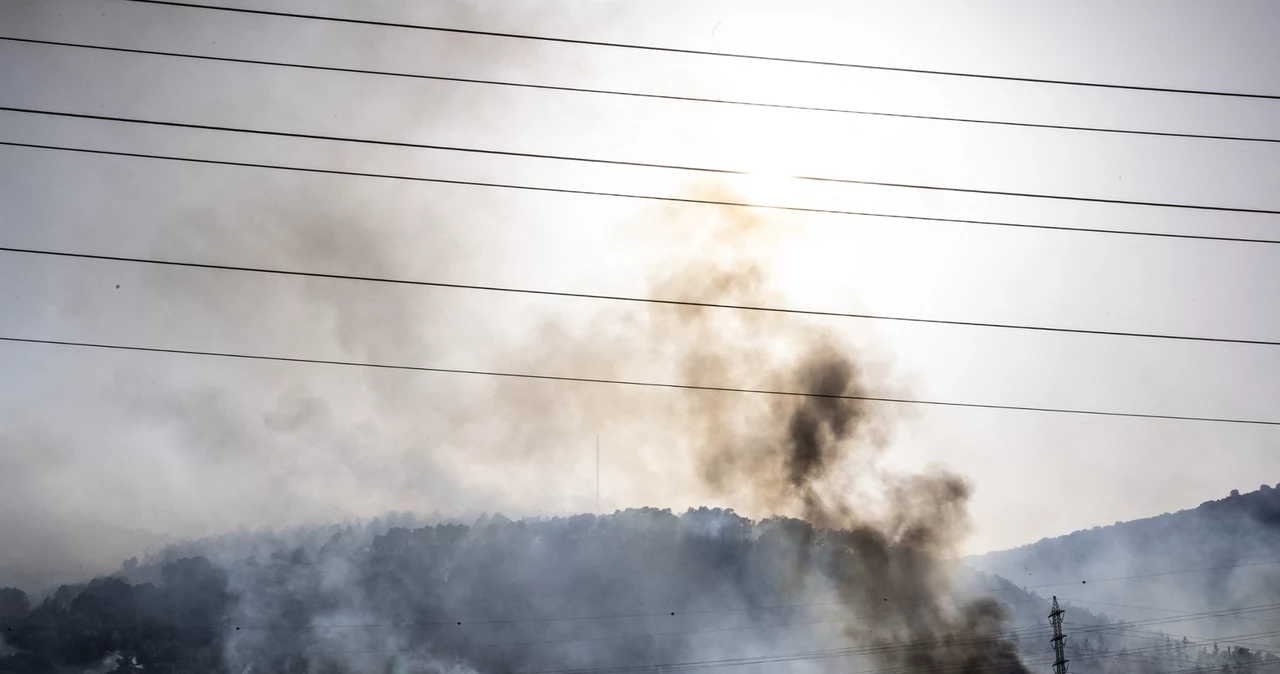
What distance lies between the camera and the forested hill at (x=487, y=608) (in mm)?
77125

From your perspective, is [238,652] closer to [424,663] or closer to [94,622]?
[94,622]

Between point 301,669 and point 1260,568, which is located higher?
point 1260,568

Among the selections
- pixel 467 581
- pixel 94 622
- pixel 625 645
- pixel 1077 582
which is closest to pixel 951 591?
pixel 1077 582

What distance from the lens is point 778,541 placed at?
86.8 metres

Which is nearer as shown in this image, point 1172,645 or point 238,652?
point 1172,645

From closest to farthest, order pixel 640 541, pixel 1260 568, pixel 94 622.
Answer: pixel 1260 568, pixel 94 622, pixel 640 541

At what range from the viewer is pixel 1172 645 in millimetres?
73562

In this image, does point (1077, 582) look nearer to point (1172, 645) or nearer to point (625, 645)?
point (1172, 645)

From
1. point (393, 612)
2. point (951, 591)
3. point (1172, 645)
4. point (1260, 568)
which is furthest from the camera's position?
point (393, 612)

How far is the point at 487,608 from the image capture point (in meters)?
93.6

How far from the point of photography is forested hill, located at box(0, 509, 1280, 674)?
77.1 m

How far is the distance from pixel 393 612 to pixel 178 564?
964 inches

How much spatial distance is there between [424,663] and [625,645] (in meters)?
18.6

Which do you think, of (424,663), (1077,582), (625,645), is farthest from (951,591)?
(424,663)
